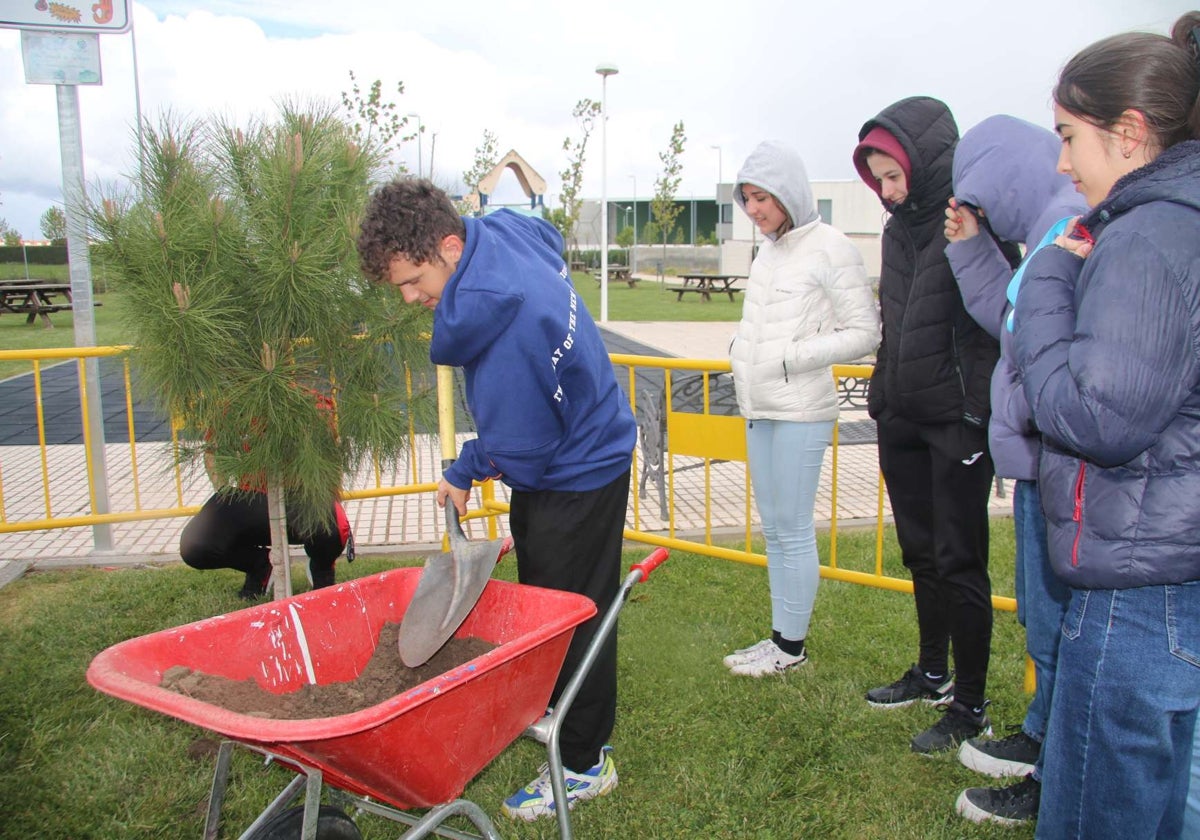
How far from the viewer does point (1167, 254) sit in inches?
53.7

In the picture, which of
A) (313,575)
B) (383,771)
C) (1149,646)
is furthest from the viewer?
(313,575)

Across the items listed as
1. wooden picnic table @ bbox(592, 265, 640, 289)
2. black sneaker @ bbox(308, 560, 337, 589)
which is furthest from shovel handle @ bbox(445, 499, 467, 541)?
wooden picnic table @ bbox(592, 265, 640, 289)

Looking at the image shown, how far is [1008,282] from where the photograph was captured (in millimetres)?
2316

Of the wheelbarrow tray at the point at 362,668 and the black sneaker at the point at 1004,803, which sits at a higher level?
the wheelbarrow tray at the point at 362,668

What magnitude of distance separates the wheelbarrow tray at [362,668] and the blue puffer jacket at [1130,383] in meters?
1.06

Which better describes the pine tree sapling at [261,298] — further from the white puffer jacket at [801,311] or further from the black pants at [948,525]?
the black pants at [948,525]

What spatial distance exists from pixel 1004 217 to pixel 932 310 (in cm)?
38

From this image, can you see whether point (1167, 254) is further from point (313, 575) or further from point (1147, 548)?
point (313, 575)

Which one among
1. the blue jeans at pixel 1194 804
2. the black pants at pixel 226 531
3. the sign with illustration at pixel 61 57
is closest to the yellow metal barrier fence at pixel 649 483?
the black pants at pixel 226 531

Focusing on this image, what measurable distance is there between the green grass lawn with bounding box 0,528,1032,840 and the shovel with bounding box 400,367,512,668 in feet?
2.15

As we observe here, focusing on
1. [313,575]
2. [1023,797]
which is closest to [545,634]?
[1023,797]

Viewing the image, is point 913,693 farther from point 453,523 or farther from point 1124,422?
point 1124,422

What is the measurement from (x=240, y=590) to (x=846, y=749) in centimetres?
A: 276

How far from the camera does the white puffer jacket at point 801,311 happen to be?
2.94 metres
